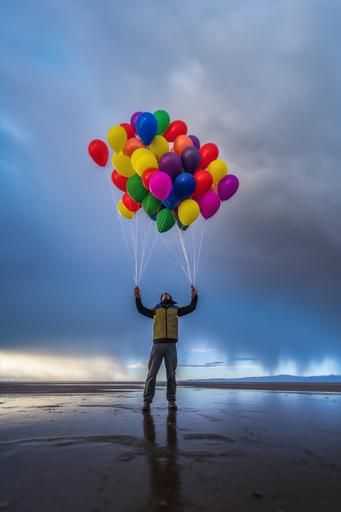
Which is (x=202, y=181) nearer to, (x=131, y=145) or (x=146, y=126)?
(x=146, y=126)

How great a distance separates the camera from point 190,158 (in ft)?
28.1

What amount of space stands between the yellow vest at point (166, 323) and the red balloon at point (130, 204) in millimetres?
4029

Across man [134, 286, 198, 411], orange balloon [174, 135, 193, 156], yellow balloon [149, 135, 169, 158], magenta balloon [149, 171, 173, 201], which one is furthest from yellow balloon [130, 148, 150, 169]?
man [134, 286, 198, 411]

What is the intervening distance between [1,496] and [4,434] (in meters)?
2.61

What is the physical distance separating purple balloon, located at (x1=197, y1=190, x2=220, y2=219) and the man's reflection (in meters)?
6.33

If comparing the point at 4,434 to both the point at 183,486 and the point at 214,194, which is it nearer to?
the point at 183,486

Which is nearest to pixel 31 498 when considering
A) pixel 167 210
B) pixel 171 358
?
pixel 171 358

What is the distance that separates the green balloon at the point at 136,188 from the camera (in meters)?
8.84

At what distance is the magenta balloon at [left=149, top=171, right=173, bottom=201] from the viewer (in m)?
7.82

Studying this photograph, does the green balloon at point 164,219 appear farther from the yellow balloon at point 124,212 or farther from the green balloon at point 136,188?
the yellow balloon at point 124,212

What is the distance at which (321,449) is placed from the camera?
11.7 feet

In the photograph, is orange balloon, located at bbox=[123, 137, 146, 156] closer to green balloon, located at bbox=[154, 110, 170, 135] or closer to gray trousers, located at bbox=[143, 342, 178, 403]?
green balloon, located at bbox=[154, 110, 170, 135]

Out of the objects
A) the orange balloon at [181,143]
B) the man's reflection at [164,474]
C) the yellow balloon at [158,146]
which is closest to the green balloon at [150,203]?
the yellow balloon at [158,146]

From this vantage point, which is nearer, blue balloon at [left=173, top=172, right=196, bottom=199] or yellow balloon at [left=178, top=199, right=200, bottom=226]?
blue balloon at [left=173, top=172, right=196, bottom=199]
